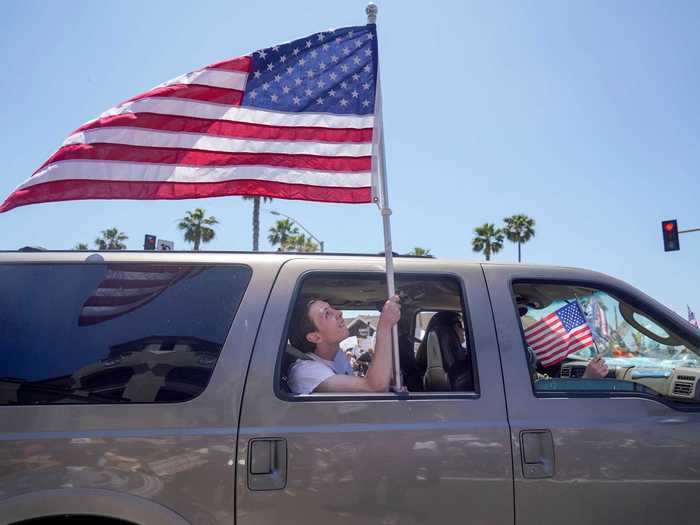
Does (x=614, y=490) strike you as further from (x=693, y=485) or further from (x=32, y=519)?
(x=32, y=519)

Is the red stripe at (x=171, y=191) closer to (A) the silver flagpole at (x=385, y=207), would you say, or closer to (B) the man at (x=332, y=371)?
(A) the silver flagpole at (x=385, y=207)

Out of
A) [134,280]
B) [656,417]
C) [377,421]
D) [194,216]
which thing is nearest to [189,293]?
[134,280]

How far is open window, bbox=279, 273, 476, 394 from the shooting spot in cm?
249

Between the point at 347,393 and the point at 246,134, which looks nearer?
the point at 347,393

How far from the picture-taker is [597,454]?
2.19 metres

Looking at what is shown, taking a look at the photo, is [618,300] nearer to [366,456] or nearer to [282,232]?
[366,456]

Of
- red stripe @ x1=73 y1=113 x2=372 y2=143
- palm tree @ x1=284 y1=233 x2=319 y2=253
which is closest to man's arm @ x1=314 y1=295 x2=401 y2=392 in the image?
red stripe @ x1=73 y1=113 x2=372 y2=143

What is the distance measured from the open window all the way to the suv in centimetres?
5

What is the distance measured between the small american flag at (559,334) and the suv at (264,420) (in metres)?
1.14

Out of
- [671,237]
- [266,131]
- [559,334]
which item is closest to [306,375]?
[266,131]

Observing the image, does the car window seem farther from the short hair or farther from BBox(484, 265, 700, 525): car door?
the short hair

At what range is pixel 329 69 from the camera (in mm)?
3070

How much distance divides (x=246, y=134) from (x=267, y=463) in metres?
1.79

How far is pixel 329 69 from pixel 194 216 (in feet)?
109
